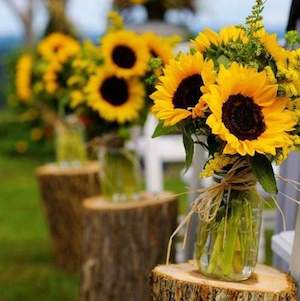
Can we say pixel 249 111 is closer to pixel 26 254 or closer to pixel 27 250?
pixel 26 254

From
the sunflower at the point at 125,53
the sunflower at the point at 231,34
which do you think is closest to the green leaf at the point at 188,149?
the sunflower at the point at 231,34

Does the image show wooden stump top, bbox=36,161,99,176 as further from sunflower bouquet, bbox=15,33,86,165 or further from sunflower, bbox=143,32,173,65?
sunflower, bbox=143,32,173,65

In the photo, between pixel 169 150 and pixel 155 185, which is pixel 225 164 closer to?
pixel 155 185

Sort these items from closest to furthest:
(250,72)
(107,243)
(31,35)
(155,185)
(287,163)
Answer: (250,72) < (287,163) < (107,243) < (155,185) < (31,35)

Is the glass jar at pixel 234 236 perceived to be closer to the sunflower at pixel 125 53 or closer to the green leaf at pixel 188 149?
the green leaf at pixel 188 149

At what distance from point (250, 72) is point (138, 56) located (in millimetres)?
1513

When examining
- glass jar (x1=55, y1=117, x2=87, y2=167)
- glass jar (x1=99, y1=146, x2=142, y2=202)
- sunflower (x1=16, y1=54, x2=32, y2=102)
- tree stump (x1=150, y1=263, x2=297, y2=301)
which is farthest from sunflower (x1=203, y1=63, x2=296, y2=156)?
sunflower (x1=16, y1=54, x2=32, y2=102)

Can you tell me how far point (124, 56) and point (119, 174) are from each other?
2.17 ft

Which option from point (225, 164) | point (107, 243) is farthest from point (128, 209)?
point (225, 164)

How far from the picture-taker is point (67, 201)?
512cm

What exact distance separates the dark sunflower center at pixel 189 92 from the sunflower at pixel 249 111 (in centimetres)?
7

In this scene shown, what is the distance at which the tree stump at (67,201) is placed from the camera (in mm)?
5082

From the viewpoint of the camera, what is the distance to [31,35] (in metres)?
17.0

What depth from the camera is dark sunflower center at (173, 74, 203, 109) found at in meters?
2.15
